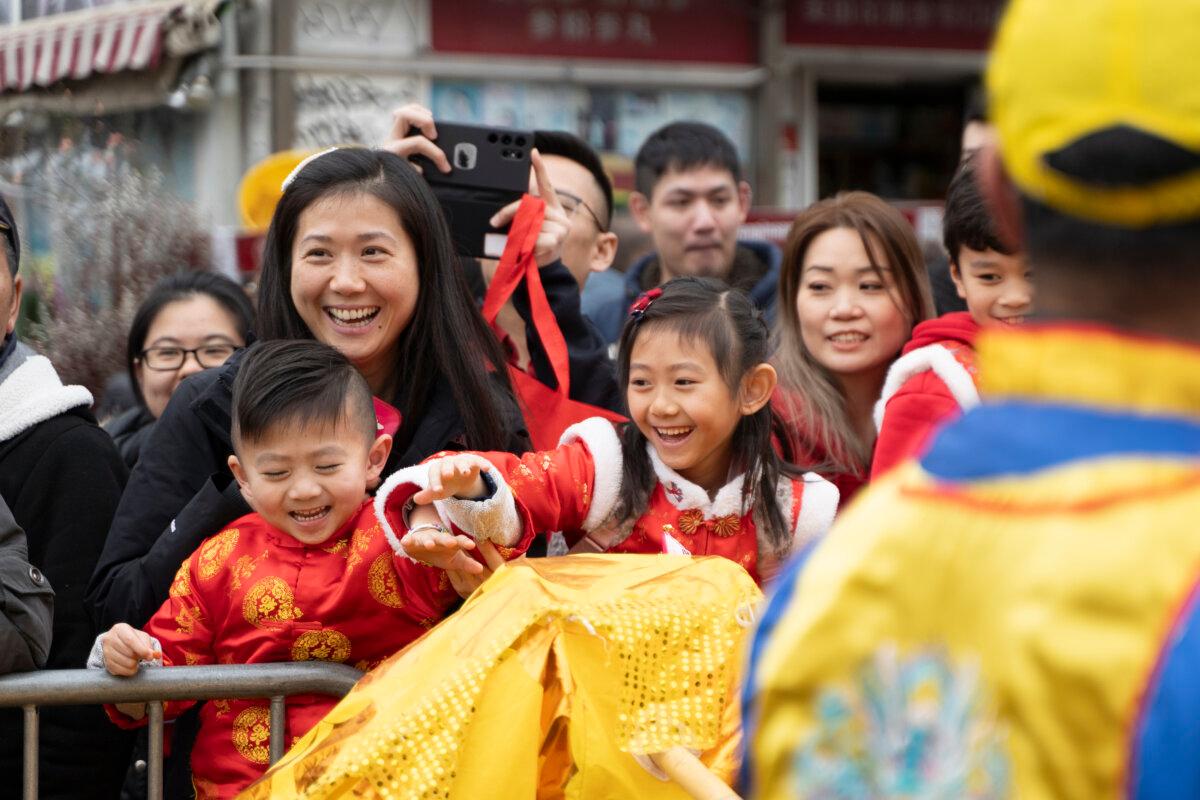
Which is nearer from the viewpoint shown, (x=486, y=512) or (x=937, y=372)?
(x=486, y=512)

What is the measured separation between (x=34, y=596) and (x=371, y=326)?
2.69ft

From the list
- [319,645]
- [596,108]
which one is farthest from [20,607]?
[596,108]

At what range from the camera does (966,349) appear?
3361 mm

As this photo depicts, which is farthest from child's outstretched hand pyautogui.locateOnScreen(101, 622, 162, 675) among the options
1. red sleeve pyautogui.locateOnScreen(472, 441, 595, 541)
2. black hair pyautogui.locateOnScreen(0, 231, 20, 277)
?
black hair pyautogui.locateOnScreen(0, 231, 20, 277)

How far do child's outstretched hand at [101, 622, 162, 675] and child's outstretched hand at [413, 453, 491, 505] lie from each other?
1.74 feet

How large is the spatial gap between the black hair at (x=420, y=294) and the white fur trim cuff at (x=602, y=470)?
0.18 meters

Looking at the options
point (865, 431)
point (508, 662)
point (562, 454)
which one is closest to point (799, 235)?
point (865, 431)

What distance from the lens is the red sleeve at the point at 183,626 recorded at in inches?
120

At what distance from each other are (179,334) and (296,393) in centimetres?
163

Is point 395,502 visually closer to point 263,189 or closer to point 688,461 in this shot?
point 688,461

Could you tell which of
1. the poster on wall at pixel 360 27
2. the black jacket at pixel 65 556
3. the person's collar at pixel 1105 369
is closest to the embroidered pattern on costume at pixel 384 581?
the black jacket at pixel 65 556

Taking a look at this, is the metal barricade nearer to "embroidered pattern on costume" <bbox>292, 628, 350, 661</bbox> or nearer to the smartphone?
"embroidered pattern on costume" <bbox>292, 628, 350, 661</bbox>

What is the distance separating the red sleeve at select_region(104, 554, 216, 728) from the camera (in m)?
3.05

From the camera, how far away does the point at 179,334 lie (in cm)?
452
